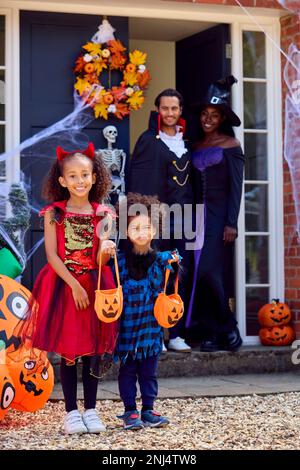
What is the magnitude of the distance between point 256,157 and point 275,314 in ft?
3.83

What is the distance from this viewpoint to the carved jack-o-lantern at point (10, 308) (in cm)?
450

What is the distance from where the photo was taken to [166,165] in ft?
19.9

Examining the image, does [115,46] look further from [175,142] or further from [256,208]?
[256,208]

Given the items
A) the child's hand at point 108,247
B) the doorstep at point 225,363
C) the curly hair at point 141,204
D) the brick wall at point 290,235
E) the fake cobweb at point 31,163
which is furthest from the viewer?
the brick wall at point 290,235

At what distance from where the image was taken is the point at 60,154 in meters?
4.35

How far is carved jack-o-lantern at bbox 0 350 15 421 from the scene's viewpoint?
426 centimetres

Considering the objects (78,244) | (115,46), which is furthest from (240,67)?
(78,244)

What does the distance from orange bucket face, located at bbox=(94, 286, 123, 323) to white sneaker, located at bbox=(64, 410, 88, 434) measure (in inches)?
20.3

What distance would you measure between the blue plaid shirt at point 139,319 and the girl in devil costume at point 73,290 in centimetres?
11

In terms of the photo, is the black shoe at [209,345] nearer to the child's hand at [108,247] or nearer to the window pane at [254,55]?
the window pane at [254,55]

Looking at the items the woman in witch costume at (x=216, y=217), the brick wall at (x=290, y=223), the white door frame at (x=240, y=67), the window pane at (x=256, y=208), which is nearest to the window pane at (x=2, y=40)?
the white door frame at (x=240, y=67)
